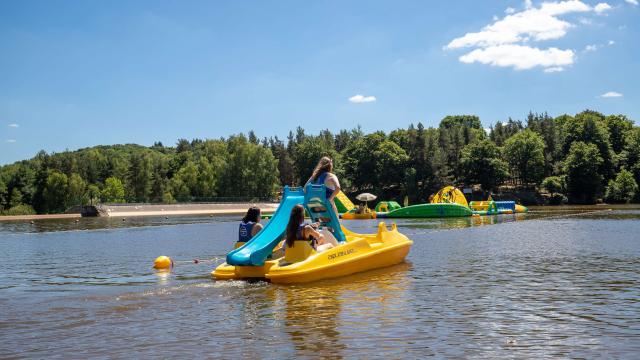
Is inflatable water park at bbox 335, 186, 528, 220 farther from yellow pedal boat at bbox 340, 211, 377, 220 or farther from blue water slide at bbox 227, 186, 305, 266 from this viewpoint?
blue water slide at bbox 227, 186, 305, 266

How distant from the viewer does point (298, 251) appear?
15.6 meters

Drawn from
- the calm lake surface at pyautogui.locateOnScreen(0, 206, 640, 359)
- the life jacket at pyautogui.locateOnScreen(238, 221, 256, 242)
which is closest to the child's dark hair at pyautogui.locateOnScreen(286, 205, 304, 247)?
the calm lake surface at pyautogui.locateOnScreen(0, 206, 640, 359)

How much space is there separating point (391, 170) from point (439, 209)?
67.4 m

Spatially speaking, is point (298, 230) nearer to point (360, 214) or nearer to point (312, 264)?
point (312, 264)

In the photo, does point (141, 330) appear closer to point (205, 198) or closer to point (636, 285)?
point (636, 285)

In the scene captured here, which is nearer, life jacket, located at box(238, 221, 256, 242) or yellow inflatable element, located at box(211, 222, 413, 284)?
yellow inflatable element, located at box(211, 222, 413, 284)

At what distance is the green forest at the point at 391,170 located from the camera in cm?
11281

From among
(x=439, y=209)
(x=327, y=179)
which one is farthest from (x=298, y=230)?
(x=439, y=209)

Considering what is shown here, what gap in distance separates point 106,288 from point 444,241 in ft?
60.3

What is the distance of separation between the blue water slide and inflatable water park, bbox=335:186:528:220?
44878mm

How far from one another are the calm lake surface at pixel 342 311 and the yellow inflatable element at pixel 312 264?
0.33 m

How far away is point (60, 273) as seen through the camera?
19.2m

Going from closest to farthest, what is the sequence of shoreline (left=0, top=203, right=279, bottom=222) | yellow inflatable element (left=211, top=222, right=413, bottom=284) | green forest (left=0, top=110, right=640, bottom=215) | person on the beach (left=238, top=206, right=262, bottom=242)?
1. yellow inflatable element (left=211, top=222, right=413, bottom=284)
2. person on the beach (left=238, top=206, right=262, bottom=242)
3. shoreline (left=0, top=203, right=279, bottom=222)
4. green forest (left=0, top=110, right=640, bottom=215)

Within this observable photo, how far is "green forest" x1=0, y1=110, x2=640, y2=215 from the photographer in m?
113
